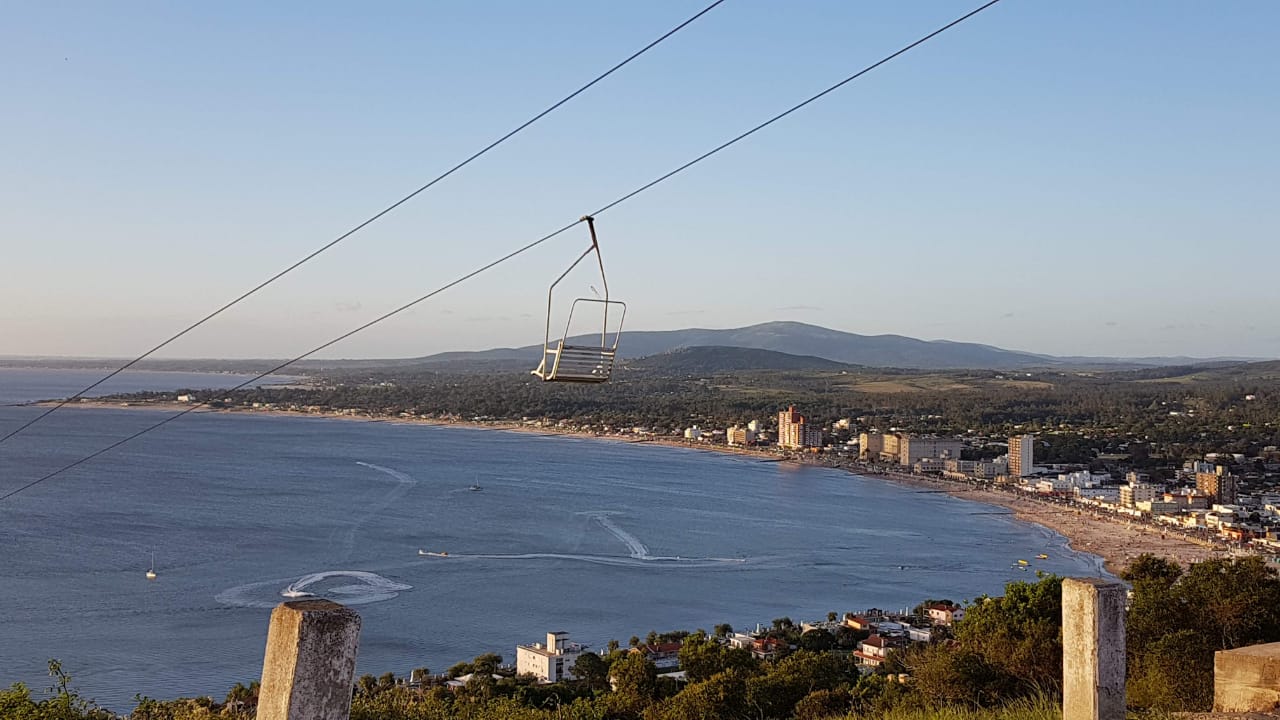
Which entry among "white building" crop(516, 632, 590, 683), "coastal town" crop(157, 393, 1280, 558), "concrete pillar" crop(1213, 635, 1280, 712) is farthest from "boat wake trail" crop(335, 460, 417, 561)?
"concrete pillar" crop(1213, 635, 1280, 712)

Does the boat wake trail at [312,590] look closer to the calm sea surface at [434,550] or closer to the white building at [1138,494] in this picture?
the calm sea surface at [434,550]

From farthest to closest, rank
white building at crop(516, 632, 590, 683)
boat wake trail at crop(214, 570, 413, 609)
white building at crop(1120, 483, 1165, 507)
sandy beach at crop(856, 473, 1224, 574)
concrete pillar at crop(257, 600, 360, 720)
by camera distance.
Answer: white building at crop(1120, 483, 1165, 507)
sandy beach at crop(856, 473, 1224, 574)
boat wake trail at crop(214, 570, 413, 609)
white building at crop(516, 632, 590, 683)
concrete pillar at crop(257, 600, 360, 720)

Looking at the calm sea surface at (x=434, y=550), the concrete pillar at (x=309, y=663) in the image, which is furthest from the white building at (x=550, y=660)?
the concrete pillar at (x=309, y=663)

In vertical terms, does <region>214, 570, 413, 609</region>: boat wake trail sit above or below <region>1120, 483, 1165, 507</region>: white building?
below

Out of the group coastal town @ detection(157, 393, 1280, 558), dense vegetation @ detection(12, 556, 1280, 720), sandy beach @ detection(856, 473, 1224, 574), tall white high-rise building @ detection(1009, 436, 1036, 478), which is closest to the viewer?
dense vegetation @ detection(12, 556, 1280, 720)

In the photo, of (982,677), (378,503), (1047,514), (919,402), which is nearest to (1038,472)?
(1047,514)

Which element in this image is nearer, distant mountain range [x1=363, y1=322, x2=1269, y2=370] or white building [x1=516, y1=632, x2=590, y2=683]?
white building [x1=516, y1=632, x2=590, y2=683]

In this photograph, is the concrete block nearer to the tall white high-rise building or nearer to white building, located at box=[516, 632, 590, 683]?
white building, located at box=[516, 632, 590, 683]
